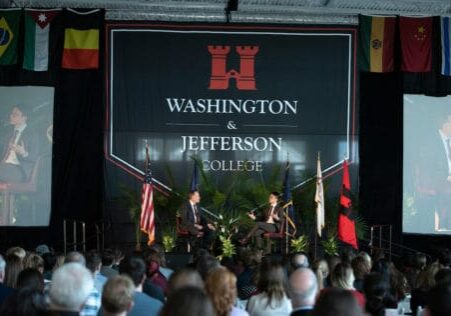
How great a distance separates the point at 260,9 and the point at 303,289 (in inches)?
501

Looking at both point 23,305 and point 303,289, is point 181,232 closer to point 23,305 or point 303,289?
point 303,289

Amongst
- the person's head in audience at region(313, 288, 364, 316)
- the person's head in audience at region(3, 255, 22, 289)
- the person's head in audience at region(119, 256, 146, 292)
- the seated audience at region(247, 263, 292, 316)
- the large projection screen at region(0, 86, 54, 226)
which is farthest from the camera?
the large projection screen at region(0, 86, 54, 226)

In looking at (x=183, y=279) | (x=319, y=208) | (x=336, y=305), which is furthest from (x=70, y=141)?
(x=336, y=305)

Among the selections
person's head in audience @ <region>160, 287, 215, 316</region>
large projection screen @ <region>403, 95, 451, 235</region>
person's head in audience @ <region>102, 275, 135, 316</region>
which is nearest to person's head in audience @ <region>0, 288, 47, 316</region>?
person's head in audience @ <region>102, 275, 135, 316</region>

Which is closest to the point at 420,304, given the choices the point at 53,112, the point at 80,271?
the point at 80,271

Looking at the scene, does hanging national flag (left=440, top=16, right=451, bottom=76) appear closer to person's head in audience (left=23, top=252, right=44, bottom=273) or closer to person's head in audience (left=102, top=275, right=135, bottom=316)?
person's head in audience (left=23, top=252, right=44, bottom=273)

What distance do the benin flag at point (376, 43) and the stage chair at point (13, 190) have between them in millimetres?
6720

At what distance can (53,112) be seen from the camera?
16.0 metres

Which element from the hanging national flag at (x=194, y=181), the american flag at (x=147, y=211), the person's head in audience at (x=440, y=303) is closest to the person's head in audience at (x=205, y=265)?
the person's head in audience at (x=440, y=303)

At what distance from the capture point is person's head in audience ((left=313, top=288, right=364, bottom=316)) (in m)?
2.78

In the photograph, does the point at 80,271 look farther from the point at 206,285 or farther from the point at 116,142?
the point at 116,142

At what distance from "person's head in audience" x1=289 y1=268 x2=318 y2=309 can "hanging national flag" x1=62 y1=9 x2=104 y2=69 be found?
12250mm

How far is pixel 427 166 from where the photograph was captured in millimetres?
16234

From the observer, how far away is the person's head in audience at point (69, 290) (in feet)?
12.3
